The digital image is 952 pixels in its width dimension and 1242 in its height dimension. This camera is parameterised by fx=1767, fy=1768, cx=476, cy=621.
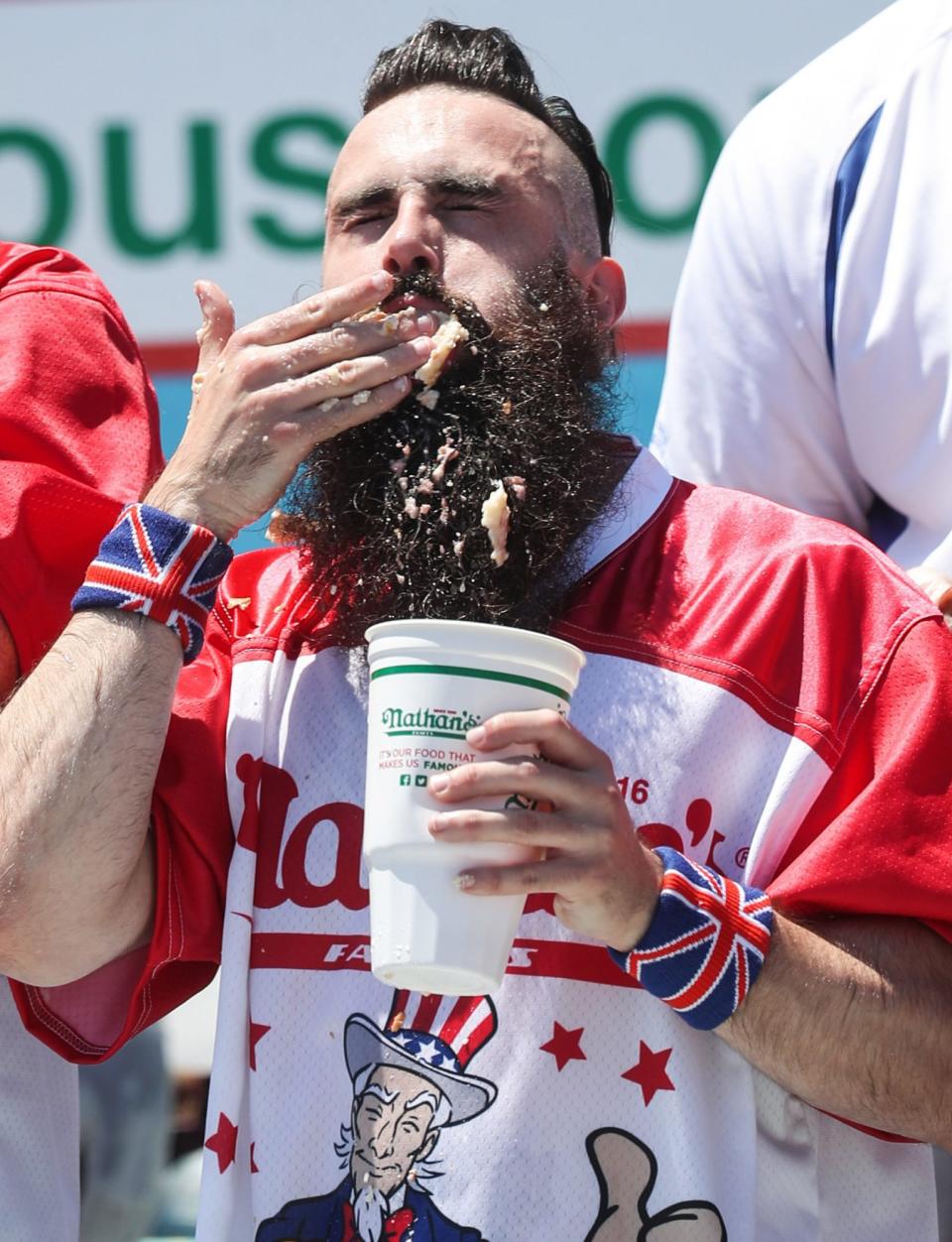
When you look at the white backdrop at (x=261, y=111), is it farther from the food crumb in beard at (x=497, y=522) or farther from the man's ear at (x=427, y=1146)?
the man's ear at (x=427, y=1146)

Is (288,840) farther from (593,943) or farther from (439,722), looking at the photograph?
(439,722)

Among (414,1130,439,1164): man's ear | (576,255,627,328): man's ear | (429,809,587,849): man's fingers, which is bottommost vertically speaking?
(414,1130,439,1164): man's ear

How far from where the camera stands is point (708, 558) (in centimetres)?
200

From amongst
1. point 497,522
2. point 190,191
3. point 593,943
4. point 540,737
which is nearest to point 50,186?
point 190,191

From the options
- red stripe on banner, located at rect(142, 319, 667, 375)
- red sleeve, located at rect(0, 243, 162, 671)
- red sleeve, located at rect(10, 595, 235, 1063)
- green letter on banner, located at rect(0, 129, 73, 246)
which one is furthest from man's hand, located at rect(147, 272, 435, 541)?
green letter on banner, located at rect(0, 129, 73, 246)

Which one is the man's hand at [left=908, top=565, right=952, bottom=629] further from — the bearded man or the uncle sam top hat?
the uncle sam top hat

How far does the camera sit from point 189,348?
10.8 feet

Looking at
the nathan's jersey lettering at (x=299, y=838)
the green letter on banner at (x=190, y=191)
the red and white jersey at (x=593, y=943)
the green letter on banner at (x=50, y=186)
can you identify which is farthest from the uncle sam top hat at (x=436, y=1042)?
the green letter on banner at (x=50, y=186)

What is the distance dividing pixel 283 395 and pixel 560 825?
60 centimetres

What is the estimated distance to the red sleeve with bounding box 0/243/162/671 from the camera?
197 centimetres

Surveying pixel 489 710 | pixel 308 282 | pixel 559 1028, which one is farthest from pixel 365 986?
pixel 308 282

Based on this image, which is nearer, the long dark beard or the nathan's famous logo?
the nathan's famous logo

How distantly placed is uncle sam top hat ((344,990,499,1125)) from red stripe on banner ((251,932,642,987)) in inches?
2.3

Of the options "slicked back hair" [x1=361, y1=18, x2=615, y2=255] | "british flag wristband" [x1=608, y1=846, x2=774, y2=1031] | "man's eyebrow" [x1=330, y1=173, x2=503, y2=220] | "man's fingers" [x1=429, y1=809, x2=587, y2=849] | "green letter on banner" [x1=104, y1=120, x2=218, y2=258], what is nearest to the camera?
"man's fingers" [x1=429, y1=809, x2=587, y2=849]
